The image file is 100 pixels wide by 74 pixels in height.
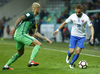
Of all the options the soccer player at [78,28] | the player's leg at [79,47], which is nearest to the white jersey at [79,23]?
the soccer player at [78,28]

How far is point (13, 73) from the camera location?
837 cm

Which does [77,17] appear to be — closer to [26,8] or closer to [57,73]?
[57,73]

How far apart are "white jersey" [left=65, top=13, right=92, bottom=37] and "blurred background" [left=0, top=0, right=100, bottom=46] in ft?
38.3

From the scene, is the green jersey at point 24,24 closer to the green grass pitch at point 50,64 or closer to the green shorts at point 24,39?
the green shorts at point 24,39

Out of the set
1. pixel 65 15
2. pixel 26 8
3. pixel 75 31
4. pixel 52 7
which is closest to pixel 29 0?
pixel 26 8

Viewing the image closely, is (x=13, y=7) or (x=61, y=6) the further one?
(x=13, y=7)

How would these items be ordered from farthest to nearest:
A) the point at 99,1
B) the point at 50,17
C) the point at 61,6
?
the point at 61,6 → the point at 50,17 → the point at 99,1

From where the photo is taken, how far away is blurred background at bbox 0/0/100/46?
26103 millimetres

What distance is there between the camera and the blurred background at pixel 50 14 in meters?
26.1

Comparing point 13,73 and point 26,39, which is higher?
point 26,39

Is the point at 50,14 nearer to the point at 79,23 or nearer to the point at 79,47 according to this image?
the point at 79,23

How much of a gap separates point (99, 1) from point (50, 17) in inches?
271

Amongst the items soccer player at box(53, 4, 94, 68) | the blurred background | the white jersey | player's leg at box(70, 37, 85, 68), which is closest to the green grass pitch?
player's leg at box(70, 37, 85, 68)

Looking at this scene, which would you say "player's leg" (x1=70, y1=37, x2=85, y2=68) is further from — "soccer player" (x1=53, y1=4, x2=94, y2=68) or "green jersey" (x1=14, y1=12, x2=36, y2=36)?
"green jersey" (x1=14, y1=12, x2=36, y2=36)
